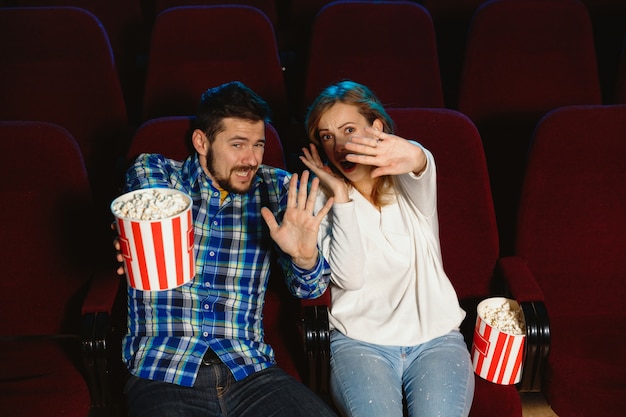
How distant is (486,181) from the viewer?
1376 millimetres

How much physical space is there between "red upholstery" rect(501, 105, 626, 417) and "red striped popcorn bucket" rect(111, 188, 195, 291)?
671 millimetres

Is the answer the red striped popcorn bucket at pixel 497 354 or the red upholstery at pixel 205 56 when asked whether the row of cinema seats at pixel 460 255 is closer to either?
the red striped popcorn bucket at pixel 497 354

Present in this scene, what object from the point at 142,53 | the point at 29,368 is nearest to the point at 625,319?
the point at 29,368

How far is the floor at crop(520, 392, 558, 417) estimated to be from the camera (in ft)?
4.99

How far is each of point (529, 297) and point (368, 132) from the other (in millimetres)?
449

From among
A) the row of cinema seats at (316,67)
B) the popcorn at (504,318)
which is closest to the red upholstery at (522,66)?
the row of cinema seats at (316,67)

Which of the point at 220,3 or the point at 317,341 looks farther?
the point at 220,3

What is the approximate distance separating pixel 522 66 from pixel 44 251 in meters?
1.34

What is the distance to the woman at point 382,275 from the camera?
1.16 m

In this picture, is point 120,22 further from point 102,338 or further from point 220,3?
point 102,338

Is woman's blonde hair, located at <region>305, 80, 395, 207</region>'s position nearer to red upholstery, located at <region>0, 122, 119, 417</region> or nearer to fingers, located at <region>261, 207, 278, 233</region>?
fingers, located at <region>261, 207, 278, 233</region>

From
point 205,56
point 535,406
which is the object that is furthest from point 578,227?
point 205,56

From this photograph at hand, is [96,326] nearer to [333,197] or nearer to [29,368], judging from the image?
[29,368]

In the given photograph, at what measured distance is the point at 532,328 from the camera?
119 cm
